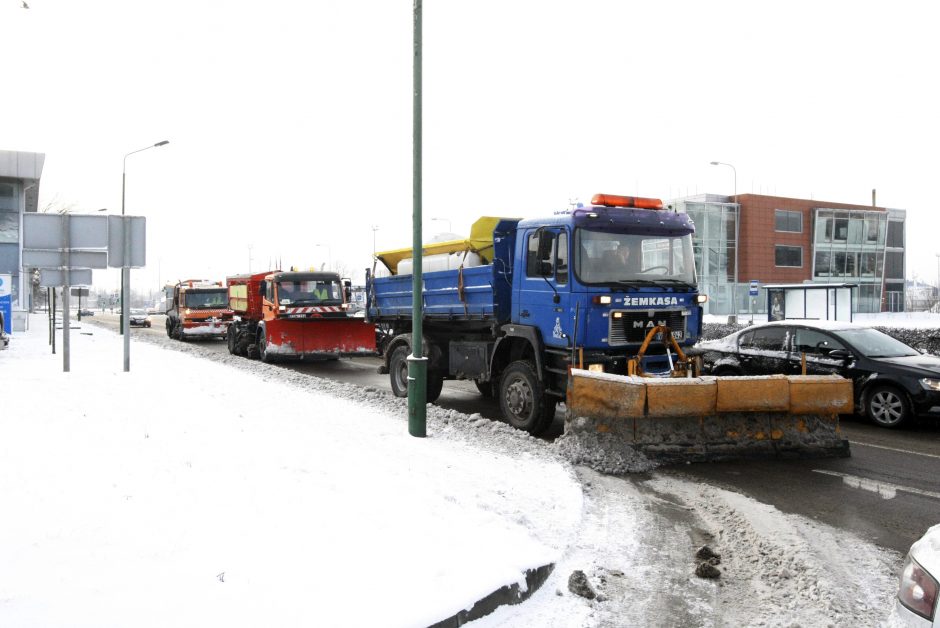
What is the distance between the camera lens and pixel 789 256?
5550cm

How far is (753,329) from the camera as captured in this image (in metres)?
12.4

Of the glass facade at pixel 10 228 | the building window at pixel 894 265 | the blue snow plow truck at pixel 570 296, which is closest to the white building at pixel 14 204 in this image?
the glass facade at pixel 10 228

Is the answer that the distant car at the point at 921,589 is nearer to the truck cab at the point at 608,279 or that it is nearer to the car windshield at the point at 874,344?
the truck cab at the point at 608,279

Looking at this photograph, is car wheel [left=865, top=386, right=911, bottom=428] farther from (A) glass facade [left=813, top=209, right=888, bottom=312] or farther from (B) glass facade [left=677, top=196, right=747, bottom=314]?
(A) glass facade [left=813, top=209, right=888, bottom=312]

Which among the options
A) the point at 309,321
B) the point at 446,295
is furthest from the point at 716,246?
the point at 446,295

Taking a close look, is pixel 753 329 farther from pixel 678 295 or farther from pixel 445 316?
pixel 445 316

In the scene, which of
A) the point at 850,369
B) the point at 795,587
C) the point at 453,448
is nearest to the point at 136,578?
the point at 795,587

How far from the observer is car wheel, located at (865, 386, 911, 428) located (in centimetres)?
1027

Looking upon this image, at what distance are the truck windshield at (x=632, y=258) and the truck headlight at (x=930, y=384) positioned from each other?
12.2 ft

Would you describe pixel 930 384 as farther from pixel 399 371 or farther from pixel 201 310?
pixel 201 310

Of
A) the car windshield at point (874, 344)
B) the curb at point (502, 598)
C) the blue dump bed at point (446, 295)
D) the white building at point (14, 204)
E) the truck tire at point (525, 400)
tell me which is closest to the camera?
the curb at point (502, 598)

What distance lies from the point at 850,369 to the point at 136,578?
10.5 meters

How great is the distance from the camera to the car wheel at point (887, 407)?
10.3 metres

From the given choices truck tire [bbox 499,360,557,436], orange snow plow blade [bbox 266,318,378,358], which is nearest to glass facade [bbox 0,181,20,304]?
orange snow plow blade [bbox 266,318,378,358]
